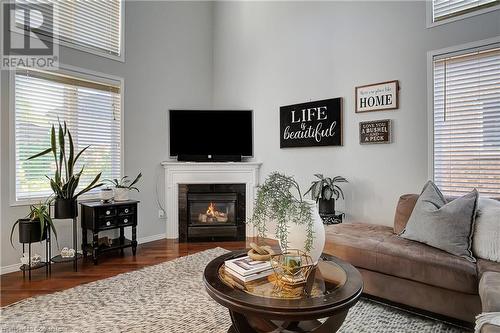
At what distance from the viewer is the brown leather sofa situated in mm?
1991

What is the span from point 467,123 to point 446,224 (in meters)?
1.25

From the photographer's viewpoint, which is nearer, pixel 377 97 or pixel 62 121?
pixel 377 97

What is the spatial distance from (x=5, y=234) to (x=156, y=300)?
6.38ft

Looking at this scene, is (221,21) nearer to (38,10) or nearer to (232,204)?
(38,10)

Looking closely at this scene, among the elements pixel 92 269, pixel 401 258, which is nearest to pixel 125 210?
pixel 92 269

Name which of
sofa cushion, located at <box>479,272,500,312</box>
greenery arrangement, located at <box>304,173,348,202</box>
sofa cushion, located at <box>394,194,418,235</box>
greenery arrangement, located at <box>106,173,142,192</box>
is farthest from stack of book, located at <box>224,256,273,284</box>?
greenery arrangement, located at <box>106,173,142,192</box>

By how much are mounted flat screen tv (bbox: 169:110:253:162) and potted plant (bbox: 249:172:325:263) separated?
2.92 meters

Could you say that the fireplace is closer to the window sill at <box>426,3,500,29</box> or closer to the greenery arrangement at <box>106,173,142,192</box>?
the greenery arrangement at <box>106,173,142,192</box>

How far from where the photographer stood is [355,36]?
3617 millimetres

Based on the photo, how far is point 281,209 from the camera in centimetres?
173

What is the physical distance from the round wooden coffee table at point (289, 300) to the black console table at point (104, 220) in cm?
215

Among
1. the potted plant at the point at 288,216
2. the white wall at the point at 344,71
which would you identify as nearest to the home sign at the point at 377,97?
the white wall at the point at 344,71

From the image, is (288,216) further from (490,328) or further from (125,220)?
(125,220)

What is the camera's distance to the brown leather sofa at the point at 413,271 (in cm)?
199
